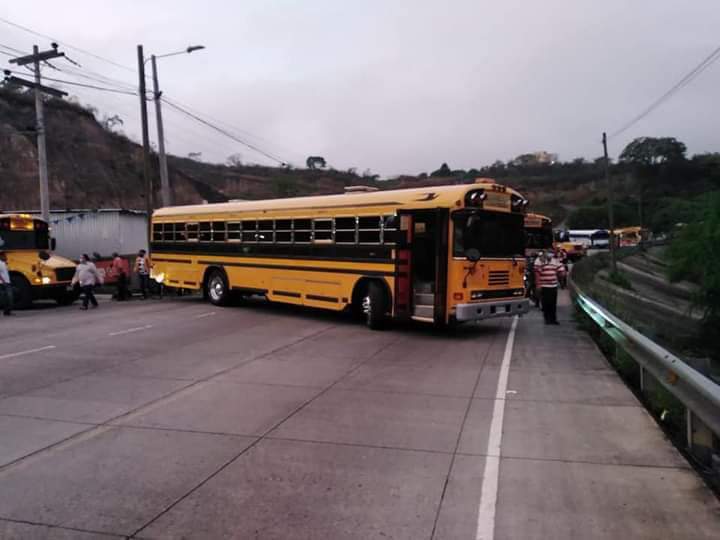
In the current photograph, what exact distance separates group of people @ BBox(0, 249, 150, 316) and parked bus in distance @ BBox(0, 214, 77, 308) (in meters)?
0.39

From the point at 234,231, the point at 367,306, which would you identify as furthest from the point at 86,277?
the point at 367,306

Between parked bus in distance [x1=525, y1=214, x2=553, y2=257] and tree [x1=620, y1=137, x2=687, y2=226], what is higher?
tree [x1=620, y1=137, x2=687, y2=226]

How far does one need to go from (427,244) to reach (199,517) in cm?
859

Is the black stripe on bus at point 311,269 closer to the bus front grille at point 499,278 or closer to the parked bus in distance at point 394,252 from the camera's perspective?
the parked bus in distance at point 394,252

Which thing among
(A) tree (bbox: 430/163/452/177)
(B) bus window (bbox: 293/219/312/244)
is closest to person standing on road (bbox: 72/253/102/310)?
(B) bus window (bbox: 293/219/312/244)

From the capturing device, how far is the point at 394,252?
1240 cm

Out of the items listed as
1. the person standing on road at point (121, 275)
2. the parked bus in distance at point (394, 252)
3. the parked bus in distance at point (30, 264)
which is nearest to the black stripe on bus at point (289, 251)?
the parked bus in distance at point (394, 252)

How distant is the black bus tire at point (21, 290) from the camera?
18984mm

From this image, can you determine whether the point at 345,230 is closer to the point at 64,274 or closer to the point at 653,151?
the point at 64,274

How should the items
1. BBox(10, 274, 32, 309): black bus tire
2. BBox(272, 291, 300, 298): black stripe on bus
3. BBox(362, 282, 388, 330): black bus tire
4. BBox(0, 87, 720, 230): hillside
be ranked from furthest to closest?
BBox(0, 87, 720, 230): hillside
BBox(10, 274, 32, 309): black bus tire
BBox(272, 291, 300, 298): black stripe on bus
BBox(362, 282, 388, 330): black bus tire

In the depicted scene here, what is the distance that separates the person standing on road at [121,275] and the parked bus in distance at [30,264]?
1412 millimetres

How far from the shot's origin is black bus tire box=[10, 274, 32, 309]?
18984 millimetres

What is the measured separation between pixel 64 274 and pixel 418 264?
12766 millimetres

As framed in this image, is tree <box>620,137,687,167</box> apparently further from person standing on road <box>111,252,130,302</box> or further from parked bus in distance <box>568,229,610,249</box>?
person standing on road <box>111,252,130,302</box>
